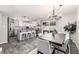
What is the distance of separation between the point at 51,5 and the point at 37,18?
0.44 metres

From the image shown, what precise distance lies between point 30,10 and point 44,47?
94 centimetres

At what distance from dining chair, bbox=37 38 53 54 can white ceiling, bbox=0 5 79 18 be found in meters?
0.66

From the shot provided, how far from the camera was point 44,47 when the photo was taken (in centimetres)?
189

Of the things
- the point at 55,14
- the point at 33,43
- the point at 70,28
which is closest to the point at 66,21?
the point at 70,28

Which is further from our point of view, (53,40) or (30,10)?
(53,40)

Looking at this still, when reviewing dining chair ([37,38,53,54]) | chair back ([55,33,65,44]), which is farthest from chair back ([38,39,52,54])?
chair back ([55,33,65,44])

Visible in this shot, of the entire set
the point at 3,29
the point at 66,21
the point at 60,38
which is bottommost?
the point at 60,38

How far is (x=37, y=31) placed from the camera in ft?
6.27

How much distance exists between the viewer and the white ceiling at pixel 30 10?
1704mm

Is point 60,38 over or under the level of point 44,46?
over

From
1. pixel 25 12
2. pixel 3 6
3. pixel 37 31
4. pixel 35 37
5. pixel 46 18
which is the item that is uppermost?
pixel 3 6

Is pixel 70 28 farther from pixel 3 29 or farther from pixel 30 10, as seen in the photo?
pixel 3 29

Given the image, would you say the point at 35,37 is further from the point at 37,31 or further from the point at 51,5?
the point at 51,5

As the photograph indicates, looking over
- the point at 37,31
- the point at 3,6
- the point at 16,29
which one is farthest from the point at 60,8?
the point at 3,6
